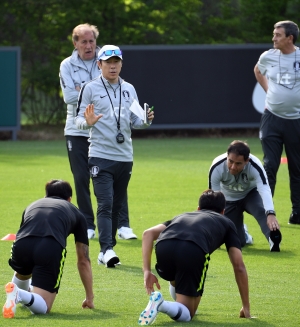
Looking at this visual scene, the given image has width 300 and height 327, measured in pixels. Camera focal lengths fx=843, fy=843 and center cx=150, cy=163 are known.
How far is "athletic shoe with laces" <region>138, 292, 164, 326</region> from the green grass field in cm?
16

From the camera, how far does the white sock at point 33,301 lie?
568 cm

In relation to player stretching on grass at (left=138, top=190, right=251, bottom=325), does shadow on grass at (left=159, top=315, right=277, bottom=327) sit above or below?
below

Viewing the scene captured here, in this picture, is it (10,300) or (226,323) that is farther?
(226,323)

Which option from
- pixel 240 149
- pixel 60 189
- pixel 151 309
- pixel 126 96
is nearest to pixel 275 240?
pixel 240 149

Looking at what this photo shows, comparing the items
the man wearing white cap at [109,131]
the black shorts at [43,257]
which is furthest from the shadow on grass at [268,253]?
the black shorts at [43,257]

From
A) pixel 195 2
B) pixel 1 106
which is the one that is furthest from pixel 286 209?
pixel 195 2

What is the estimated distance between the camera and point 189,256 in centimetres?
571

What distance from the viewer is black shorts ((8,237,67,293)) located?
5.86 metres

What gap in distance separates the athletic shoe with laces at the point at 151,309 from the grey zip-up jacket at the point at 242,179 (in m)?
2.73

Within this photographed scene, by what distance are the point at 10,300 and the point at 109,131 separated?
9.24 feet

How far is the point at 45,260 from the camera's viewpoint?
586 centimetres

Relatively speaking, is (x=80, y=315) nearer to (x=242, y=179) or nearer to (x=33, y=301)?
(x=33, y=301)

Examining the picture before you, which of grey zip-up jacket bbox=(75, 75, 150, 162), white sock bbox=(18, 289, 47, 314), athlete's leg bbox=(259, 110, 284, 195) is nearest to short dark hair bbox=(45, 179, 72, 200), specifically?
white sock bbox=(18, 289, 47, 314)

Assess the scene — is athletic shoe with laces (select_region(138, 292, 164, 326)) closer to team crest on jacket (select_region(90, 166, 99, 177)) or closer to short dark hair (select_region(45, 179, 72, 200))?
short dark hair (select_region(45, 179, 72, 200))
